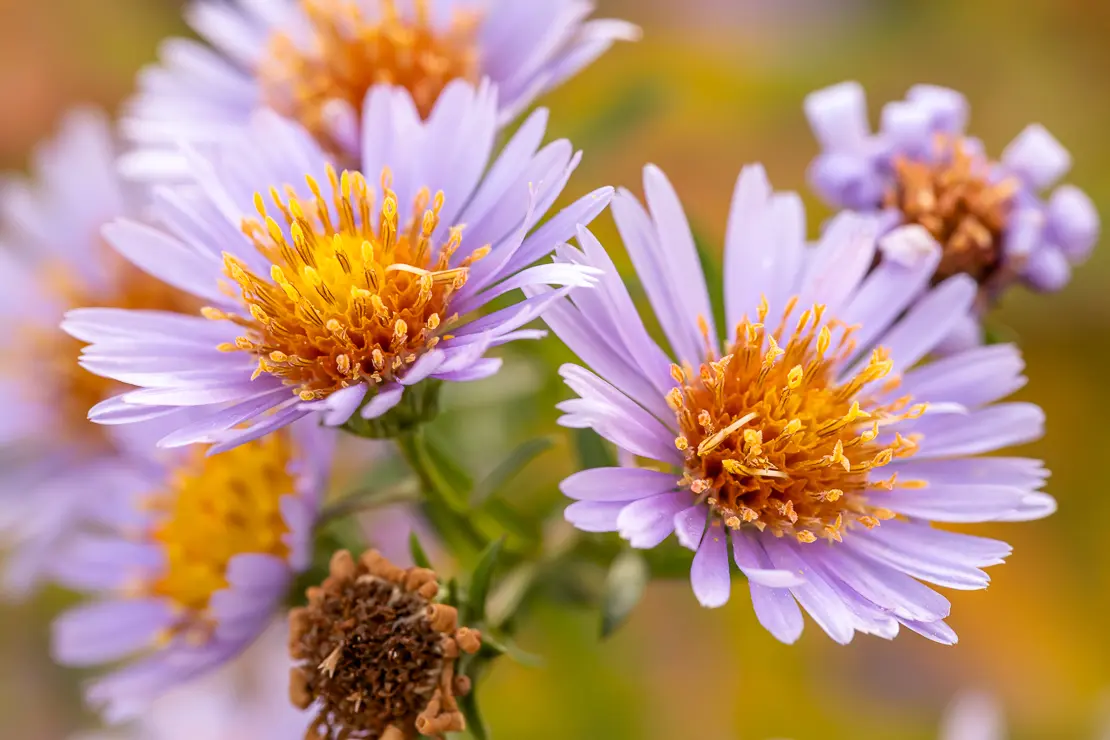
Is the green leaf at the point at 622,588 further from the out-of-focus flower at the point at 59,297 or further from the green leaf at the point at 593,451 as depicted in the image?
the out-of-focus flower at the point at 59,297

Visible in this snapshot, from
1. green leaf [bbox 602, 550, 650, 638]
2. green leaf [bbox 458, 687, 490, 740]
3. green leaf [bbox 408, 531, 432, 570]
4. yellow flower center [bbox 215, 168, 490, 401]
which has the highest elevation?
yellow flower center [bbox 215, 168, 490, 401]

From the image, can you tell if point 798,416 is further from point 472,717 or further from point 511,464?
point 472,717

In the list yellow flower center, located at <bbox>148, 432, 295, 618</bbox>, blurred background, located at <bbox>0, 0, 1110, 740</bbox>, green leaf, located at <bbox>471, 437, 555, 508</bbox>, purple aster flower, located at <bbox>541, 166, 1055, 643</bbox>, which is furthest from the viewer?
blurred background, located at <bbox>0, 0, 1110, 740</bbox>

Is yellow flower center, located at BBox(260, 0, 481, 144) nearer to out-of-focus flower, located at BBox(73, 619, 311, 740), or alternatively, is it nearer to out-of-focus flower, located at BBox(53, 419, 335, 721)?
out-of-focus flower, located at BBox(53, 419, 335, 721)

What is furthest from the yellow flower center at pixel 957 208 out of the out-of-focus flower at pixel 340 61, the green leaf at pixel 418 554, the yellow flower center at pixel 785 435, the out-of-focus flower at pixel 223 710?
the out-of-focus flower at pixel 223 710

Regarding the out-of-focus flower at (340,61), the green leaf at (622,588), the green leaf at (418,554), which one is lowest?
the green leaf at (622,588)

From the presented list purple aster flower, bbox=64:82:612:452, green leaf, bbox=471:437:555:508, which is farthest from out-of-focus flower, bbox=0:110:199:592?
green leaf, bbox=471:437:555:508

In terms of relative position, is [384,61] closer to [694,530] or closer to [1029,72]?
[694,530]
